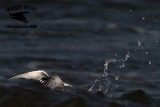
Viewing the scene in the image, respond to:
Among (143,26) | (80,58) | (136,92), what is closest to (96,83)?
(136,92)

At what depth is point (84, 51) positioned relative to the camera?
9.41 meters

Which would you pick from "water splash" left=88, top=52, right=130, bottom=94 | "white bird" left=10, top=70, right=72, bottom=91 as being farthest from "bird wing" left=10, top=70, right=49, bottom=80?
"water splash" left=88, top=52, right=130, bottom=94

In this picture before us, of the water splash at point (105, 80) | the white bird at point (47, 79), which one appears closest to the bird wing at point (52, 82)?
the white bird at point (47, 79)

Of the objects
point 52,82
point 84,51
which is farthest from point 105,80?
point 84,51

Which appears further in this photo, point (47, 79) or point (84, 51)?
point (84, 51)

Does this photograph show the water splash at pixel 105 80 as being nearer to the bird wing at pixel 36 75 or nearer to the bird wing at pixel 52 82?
the bird wing at pixel 52 82

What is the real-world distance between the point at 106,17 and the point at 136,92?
3845 millimetres

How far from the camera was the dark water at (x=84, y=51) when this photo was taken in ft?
23.6

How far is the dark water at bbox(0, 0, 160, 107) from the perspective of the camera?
720 cm

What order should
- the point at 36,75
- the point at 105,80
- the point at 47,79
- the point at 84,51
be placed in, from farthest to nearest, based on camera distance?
the point at 84,51 < the point at 105,80 < the point at 36,75 < the point at 47,79

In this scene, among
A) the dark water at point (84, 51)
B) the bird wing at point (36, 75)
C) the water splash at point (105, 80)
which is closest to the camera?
the dark water at point (84, 51)

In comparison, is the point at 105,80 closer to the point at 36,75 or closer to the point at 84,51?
the point at 36,75

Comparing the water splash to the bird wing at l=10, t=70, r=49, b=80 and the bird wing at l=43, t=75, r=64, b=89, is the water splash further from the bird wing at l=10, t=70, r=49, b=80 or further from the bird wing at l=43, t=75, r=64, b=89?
the bird wing at l=10, t=70, r=49, b=80

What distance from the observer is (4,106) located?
22.7 ft
